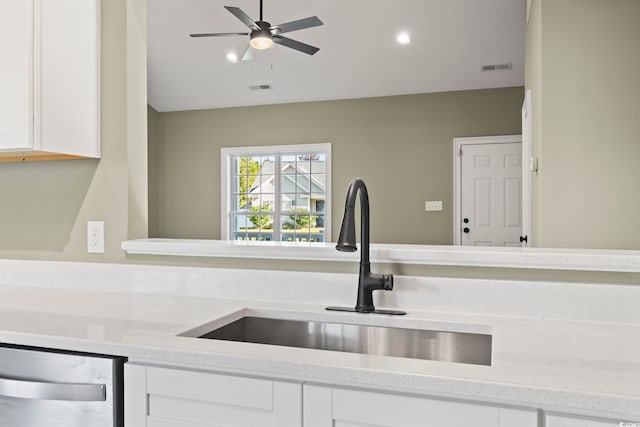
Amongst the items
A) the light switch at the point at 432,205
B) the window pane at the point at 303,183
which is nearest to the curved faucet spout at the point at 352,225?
the light switch at the point at 432,205

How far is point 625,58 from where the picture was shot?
2936mm

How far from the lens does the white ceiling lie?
4801 mm

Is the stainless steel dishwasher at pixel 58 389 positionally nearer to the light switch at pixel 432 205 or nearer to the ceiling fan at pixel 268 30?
the ceiling fan at pixel 268 30

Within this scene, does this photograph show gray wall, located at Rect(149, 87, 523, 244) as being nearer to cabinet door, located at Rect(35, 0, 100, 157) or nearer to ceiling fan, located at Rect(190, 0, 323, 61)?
ceiling fan, located at Rect(190, 0, 323, 61)

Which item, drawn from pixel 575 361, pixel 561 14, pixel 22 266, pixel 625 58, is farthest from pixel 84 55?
pixel 625 58

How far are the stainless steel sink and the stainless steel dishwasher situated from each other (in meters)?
0.25

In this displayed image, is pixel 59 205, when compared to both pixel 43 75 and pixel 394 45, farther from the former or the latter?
pixel 394 45

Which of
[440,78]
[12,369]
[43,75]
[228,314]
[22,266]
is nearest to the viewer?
[12,369]

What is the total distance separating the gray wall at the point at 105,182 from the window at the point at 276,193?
15.9ft

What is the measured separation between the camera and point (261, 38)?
3.87 meters

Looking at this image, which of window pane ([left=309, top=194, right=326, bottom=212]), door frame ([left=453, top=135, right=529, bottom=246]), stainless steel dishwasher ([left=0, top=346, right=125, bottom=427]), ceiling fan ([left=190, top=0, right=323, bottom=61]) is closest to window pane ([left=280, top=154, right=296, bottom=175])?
window pane ([left=309, top=194, right=326, bottom=212])

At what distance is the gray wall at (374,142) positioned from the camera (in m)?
6.03

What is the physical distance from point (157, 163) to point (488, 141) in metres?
4.70

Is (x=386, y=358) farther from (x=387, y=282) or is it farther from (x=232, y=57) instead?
(x=232, y=57)
